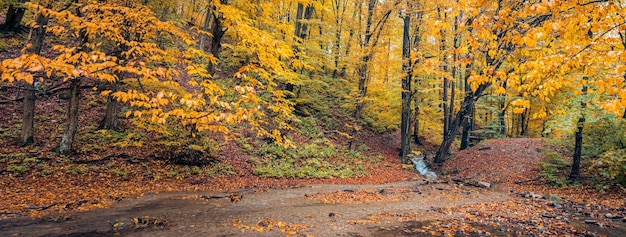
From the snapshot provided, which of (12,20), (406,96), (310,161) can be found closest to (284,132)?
(310,161)

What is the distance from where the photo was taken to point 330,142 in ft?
64.4

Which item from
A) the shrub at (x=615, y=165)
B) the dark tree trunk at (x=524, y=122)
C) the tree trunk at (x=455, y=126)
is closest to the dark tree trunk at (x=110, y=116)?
the tree trunk at (x=455, y=126)

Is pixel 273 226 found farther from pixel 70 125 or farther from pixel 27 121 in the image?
pixel 27 121

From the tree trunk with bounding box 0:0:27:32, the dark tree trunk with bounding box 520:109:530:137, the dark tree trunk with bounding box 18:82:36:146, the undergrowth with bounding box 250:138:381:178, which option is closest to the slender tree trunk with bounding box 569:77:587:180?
the undergrowth with bounding box 250:138:381:178

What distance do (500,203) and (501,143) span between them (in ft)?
39.2

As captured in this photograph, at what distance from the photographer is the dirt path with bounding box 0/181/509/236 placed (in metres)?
5.83

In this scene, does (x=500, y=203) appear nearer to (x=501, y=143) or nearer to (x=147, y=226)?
(x=147, y=226)

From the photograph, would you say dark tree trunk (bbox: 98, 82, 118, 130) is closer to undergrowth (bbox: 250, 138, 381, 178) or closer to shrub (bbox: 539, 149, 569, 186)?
undergrowth (bbox: 250, 138, 381, 178)

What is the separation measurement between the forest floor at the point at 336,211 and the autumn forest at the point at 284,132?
0.22 ft

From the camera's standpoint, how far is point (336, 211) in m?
8.55

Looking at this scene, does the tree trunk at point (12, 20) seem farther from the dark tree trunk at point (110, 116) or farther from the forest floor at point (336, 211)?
the forest floor at point (336, 211)

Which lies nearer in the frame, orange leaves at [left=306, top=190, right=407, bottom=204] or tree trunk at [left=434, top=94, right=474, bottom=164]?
orange leaves at [left=306, top=190, right=407, bottom=204]

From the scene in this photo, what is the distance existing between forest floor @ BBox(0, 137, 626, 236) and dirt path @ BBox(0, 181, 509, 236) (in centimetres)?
2

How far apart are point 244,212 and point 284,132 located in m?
9.89
